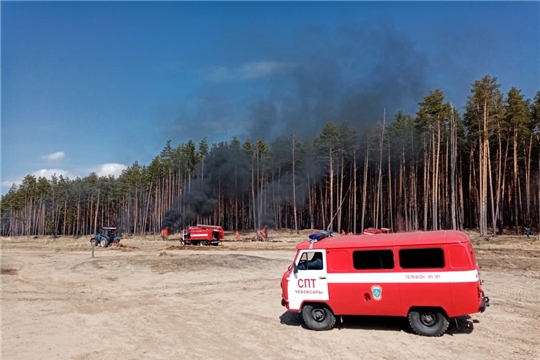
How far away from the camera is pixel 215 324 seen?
1247 cm

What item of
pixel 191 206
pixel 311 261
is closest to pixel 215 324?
pixel 311 261

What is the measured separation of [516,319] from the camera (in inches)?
476

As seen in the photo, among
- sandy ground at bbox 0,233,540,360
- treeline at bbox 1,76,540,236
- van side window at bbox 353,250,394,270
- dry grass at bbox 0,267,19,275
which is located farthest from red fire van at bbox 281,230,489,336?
treeline at bbox 1,76,540,236

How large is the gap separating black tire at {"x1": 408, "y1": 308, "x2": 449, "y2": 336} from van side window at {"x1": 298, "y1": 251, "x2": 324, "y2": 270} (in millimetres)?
2722

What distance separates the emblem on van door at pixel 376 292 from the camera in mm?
Result: 10375

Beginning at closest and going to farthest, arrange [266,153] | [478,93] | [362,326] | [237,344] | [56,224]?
[237,344] < [362,326] < [478,93] < [266,153] < [56,224]

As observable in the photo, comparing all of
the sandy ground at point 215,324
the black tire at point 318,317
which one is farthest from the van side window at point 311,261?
the sandy ground at point 215,324

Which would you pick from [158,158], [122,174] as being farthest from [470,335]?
[122,174]

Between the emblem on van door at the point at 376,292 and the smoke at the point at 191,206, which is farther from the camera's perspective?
the smoke at the point at 191,206

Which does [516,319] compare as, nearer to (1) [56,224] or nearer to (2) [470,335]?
(2) [470,335]

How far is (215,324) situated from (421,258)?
6.72 meters

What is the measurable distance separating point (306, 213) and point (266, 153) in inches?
566

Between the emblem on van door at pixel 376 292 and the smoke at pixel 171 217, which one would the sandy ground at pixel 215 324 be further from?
the smoke at pixel 171 217

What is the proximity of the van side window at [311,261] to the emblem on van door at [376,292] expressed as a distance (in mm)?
1494
